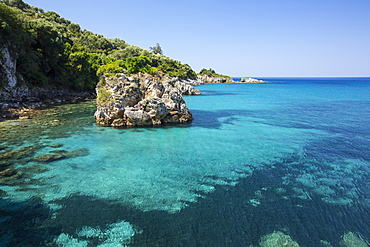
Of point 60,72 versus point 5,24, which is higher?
point 5,24

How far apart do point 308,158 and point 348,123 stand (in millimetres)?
20154

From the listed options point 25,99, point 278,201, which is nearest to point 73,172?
point 278,201

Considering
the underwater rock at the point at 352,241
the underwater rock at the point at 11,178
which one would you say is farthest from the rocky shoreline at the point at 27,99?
the underwater rock at the point at 352,241

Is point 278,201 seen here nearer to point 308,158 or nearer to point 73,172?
point 308,158

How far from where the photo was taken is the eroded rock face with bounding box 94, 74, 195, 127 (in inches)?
1208

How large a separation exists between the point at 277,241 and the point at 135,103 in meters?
26.3

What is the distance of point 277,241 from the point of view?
9750mm

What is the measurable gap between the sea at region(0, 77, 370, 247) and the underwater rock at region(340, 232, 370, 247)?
4cm

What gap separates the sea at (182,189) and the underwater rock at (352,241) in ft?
0.13

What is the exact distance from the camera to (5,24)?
38.1 metres

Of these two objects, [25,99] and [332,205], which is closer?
[332,205]

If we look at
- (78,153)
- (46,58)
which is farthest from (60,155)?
(46,58)

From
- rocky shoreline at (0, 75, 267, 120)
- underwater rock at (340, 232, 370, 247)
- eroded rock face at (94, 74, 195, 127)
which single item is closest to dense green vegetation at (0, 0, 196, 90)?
rocky shoreline at (0, 75, 267, 120)

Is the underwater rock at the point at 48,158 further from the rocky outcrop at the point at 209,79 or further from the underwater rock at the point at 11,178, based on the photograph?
the rocky outcrop at the point at 209,79
